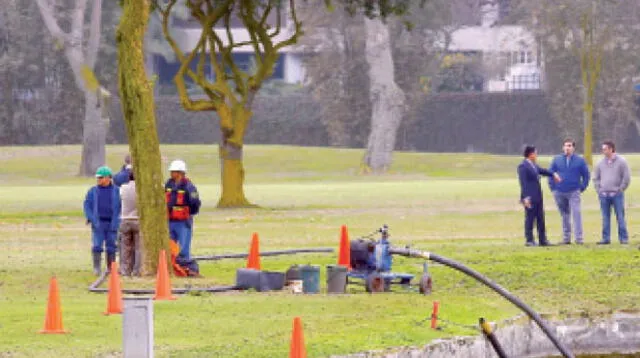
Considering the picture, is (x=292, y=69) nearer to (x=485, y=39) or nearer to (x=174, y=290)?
(x=485, y=39)

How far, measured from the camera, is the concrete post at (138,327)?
42.4 feet

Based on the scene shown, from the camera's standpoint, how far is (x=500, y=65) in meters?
106

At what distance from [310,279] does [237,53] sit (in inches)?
3550

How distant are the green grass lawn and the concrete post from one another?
55.0 inches

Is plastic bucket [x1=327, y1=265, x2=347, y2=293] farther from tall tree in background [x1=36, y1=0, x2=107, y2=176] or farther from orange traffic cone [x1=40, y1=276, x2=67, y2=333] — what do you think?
tall tree in background [x1=36, y1=0, x2=107, y2=176]

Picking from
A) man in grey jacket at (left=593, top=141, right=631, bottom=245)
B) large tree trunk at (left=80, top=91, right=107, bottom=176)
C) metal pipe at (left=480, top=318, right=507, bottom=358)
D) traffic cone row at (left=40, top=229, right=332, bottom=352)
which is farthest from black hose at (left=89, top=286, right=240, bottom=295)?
large tree trunk at (left=80, top=91, right=107, bottom=176)

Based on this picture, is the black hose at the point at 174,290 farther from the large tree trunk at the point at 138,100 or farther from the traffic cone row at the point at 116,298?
the large tree trunk at the point at 138,100

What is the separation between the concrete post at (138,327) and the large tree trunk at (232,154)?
2999 centimetres

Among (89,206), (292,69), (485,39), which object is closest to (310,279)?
(89,206)

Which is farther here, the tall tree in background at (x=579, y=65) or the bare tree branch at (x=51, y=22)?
the tall tree in background at (x=579, y=65)

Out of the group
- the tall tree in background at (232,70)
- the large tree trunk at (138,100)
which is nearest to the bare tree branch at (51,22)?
the tall tree in background at (232,70)

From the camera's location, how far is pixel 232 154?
43656mm

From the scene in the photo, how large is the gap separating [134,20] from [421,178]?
49.2 metres

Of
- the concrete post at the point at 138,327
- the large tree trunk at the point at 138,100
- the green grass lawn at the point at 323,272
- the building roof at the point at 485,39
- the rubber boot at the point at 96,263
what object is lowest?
the green grass lawn at the point at 323,272
